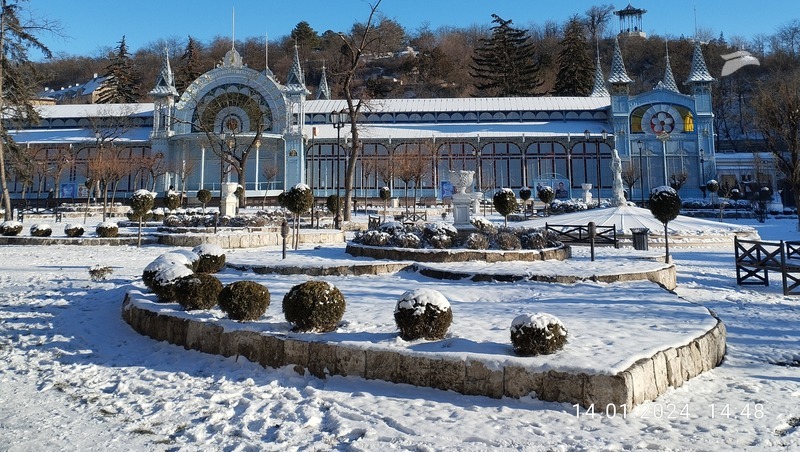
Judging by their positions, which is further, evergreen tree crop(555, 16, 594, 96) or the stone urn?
evergreen tree crop(555, 16, 594, 96)

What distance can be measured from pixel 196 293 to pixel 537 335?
187 inches

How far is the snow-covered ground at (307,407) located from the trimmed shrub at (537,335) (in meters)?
0.52

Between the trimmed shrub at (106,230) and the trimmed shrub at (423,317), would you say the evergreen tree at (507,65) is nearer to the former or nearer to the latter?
the trimmed shrub at (106,230)

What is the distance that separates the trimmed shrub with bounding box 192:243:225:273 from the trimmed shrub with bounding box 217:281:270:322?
15.4ft

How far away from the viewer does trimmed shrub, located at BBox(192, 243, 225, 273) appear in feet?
35.9

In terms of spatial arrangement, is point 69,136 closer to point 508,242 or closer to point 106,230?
point 106,230

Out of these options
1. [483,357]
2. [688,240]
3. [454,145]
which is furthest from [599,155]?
[483,357]

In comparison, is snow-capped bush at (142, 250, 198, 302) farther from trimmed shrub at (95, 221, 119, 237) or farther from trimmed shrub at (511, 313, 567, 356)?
trimmed shrub at (95, 221, 119, 237)

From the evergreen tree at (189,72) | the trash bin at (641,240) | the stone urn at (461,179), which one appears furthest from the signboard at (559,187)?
the evergreen tree at (189,72)

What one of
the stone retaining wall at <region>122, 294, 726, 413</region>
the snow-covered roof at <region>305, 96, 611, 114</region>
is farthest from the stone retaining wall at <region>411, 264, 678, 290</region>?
the snow-covered roof at <region>305, 96, 611, 114</region>

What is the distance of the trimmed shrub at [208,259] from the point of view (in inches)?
430

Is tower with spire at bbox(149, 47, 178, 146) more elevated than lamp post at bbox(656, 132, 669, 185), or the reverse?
tower with spire at bbox(149, 47, 178, 146)

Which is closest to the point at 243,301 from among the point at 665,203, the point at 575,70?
the point at 665,203

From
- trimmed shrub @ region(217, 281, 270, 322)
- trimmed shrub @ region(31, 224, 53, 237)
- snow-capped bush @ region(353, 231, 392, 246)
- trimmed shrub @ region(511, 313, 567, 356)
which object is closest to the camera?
trimmed shrub @ region(511, 313, 567, 356)
